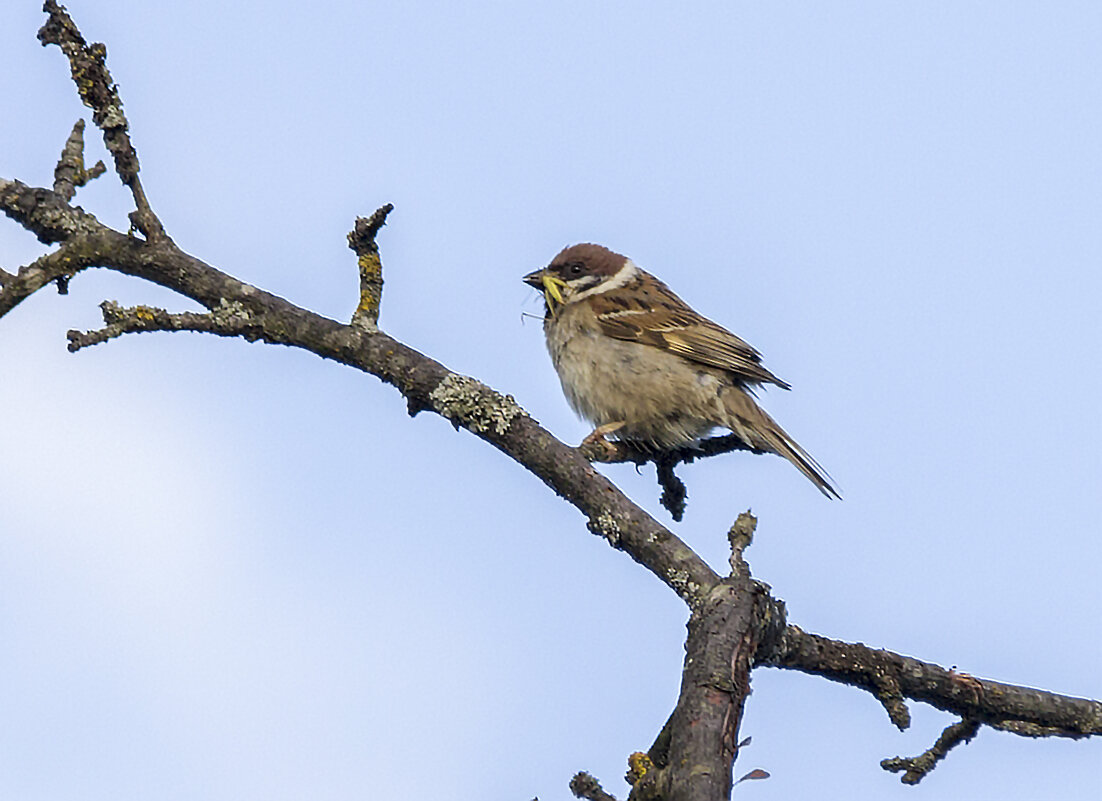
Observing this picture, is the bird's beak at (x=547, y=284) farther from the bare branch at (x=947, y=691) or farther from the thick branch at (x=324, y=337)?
the bare branch at (x=947, y=691)

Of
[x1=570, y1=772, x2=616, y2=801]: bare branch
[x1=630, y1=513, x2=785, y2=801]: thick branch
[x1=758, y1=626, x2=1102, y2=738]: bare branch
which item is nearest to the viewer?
[x1=630, y1=513, x2=785, y2=801]: thick branch

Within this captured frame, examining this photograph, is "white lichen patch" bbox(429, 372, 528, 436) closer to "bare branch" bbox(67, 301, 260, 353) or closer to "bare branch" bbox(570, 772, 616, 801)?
"bare branch" bbox(67, 301, 260, 353)

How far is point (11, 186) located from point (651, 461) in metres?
2.56

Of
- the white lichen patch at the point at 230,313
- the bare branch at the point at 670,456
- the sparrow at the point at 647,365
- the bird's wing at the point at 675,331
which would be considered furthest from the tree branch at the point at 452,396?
the bird's wing at the point at 675,331

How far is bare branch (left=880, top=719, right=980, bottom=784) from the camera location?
3.81 metres

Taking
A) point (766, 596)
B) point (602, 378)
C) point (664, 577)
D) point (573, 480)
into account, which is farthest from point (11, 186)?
point (602, 378)

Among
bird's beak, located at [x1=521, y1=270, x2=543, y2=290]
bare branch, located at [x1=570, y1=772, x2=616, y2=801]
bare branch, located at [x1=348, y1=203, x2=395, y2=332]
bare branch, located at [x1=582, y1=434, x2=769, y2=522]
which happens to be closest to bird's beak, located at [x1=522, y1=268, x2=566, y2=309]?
bird's beak, located at [x1=521, y1=270, x2=543, y2=290]

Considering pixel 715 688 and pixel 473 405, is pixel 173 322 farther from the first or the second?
pixel 715 688

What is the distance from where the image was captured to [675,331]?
757 centimetres

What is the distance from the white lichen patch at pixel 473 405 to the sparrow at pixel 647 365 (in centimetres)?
240

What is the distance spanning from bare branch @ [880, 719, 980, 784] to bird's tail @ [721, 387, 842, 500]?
2.73 meters

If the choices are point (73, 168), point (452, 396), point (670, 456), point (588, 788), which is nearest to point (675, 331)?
point (670, 456)

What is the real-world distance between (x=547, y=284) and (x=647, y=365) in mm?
1047

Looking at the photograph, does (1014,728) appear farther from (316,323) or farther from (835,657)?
(316,323)
